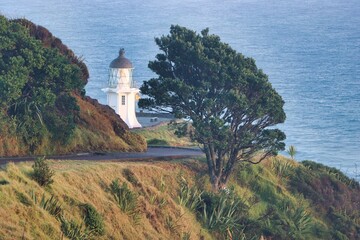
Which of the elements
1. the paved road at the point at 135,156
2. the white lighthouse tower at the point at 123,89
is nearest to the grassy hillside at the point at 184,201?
the paved road at the point at 135,156

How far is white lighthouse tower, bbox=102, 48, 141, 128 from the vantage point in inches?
3391

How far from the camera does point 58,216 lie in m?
37.7

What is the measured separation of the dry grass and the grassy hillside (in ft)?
0.13

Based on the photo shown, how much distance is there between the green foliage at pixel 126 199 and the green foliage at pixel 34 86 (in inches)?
411

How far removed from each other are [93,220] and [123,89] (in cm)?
4930

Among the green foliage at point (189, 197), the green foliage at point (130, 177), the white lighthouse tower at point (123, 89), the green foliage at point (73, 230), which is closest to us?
the green foliage at point (73, 230)

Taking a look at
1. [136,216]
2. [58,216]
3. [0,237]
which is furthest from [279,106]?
[0,237]

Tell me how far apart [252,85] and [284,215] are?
6115 mm

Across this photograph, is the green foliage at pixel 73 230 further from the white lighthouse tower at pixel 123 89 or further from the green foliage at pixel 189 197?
the white lighthouse tower at pixel 123 89

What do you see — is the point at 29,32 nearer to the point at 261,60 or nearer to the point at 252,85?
the point at 252,85

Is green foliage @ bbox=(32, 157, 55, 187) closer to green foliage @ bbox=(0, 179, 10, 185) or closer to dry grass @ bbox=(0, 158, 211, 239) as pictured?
dry grass @ bbox=(0, 158, 211, 239)

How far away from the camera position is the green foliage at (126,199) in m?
42.5

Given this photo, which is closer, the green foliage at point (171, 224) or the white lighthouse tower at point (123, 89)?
the green foliage at point (171, 224)

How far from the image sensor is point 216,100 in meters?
53.3
